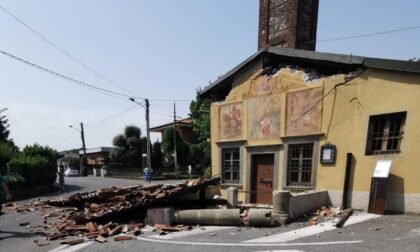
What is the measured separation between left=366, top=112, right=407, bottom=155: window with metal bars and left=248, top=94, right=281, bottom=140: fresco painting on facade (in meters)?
Answer: 3.28

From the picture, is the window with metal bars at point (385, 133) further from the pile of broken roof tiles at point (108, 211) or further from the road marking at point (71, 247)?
the road marking at point (71, 247)

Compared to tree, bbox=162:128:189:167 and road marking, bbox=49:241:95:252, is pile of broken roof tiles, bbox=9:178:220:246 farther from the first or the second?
tree, bbox=162:128:189:167

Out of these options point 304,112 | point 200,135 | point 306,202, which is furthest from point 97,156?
point 306,202

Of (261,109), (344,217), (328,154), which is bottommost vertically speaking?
(344,217)

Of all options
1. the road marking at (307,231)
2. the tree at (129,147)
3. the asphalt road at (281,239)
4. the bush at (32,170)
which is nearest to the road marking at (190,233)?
the asphalt road at (281,239)

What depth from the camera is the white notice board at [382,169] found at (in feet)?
34.0

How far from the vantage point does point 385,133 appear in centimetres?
1095

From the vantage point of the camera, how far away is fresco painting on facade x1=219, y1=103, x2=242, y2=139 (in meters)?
14.9

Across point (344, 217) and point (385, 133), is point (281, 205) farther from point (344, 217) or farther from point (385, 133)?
point (385, 133)

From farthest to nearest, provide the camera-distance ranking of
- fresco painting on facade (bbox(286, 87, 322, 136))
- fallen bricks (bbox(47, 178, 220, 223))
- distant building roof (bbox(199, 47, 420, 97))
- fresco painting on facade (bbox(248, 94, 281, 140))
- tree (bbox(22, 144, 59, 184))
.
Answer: tree (bbox(22, 144, 59, 184))
fresco painting on facade (bbox(248, 94, 281, 140))
fresco painting on facade (bbox(286, 87, 322, 136))
fallen bricks (bbox(47, 178, 220, 223))
distant building roof (bbox(199, 47, 420, 97))

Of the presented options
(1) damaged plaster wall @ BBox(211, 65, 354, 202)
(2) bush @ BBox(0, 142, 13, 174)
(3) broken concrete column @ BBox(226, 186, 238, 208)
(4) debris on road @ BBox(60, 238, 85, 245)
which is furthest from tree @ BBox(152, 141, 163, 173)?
(4) debris on road @ BBox(60, 238, 85, 245)

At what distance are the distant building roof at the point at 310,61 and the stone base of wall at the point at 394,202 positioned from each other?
10.8 ft

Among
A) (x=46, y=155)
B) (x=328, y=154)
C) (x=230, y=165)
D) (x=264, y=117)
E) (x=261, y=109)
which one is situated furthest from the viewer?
(x=46, y=155)

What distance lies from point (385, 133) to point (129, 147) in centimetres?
4485
